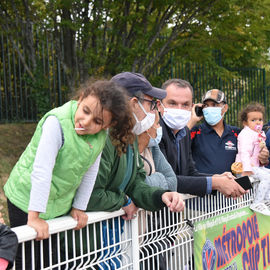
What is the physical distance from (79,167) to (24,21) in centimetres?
768

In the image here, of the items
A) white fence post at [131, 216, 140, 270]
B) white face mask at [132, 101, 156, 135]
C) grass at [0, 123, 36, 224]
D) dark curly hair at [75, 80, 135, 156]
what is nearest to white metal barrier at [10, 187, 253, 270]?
white fence post at [131, 216, 140, 270]

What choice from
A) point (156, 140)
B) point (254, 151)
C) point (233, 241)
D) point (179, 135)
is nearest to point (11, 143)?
point (254, 151)

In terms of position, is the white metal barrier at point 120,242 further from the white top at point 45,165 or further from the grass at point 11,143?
the grass at point 11,143

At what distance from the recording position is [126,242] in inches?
95.3

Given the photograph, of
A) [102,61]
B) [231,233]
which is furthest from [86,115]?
[102,61]

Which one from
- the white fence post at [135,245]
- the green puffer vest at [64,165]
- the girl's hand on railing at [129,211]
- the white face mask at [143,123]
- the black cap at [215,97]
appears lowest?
the white fence post at [135,245]

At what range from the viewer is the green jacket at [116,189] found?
7.73 ft

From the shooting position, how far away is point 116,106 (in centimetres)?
230

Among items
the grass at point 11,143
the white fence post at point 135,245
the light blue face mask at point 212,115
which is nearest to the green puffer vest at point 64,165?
the white fence post at point 135,245

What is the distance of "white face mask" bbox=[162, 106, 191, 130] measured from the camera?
3.60 metres

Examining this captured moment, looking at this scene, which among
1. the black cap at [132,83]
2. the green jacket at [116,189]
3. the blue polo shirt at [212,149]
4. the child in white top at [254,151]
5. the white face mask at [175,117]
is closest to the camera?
the green jacket at [116,189]

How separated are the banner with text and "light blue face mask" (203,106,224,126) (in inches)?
52.9

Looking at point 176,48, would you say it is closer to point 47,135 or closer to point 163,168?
point 163,168

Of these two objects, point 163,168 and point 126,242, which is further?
point 163,168
